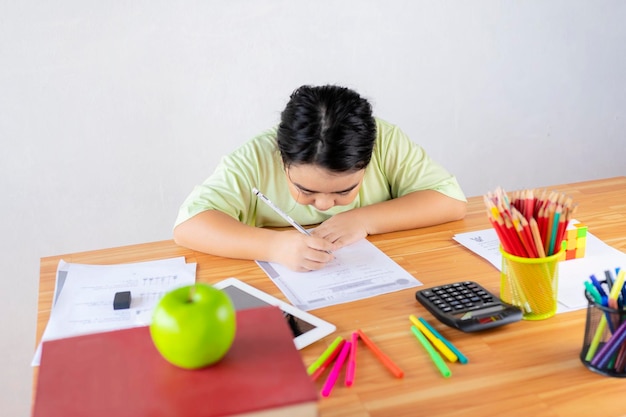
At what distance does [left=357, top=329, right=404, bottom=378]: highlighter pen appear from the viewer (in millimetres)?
877

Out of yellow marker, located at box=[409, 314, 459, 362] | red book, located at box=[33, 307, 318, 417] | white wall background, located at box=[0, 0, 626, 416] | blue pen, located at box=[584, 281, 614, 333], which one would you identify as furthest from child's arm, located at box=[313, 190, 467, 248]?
white wall background, located at box=[0, 0, 626, 416]

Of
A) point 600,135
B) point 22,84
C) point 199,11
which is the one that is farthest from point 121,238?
point 600,135

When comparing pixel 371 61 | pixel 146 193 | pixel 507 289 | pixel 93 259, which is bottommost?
pixel 146 193

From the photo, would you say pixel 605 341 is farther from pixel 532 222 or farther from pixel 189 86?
pixel 189 86

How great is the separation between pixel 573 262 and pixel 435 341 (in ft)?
1.36

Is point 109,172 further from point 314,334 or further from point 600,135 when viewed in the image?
point 600,135

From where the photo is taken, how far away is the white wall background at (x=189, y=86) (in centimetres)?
217

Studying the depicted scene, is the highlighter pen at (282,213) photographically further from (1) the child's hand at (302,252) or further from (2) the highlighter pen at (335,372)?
(2) the highlighter pen at (335,372)

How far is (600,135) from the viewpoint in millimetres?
2893

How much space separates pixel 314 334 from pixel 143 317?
0.29 metres

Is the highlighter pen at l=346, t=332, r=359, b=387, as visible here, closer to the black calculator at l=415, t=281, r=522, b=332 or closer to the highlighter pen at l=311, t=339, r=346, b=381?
the highlighter pen at l=311, t=339, r=346, b=381

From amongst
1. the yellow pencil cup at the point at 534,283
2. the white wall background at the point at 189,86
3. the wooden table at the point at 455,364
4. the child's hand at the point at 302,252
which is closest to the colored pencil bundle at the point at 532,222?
the yellow pencil cup at the point at 534,283

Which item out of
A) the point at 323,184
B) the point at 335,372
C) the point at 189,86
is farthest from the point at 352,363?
the point at 189,86

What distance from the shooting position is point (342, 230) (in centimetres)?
137
